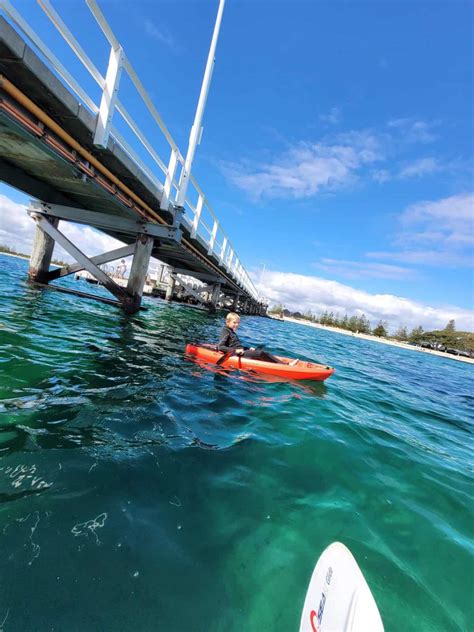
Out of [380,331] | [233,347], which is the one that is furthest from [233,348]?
[380,331]

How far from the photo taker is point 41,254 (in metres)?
13.3

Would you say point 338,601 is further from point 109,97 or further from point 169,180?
point 169,180

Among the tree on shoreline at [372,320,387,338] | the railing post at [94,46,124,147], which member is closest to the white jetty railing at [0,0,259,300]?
the railing post at [94,46,124,147]

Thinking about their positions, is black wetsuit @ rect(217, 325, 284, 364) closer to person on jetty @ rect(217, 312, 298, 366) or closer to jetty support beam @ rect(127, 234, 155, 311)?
person on jetty @ rect(217, 312, 298, 366)

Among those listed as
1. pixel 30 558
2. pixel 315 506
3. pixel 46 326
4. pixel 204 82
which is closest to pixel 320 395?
Answer: pixel 315 506

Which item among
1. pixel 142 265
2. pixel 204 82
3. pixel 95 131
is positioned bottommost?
pixel 142 265

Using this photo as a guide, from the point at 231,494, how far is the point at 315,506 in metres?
0.78

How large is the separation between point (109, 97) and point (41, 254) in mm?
9340

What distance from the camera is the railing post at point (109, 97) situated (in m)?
6.04

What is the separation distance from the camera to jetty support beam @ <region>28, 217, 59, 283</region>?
42.9 feet

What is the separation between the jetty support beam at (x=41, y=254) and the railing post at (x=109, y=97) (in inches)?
301

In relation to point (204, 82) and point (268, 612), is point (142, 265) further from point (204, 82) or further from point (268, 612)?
point (268, 612)

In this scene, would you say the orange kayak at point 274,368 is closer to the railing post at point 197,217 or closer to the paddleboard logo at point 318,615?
the paddleboard logo at point 318,615

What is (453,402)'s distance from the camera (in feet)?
32.2
